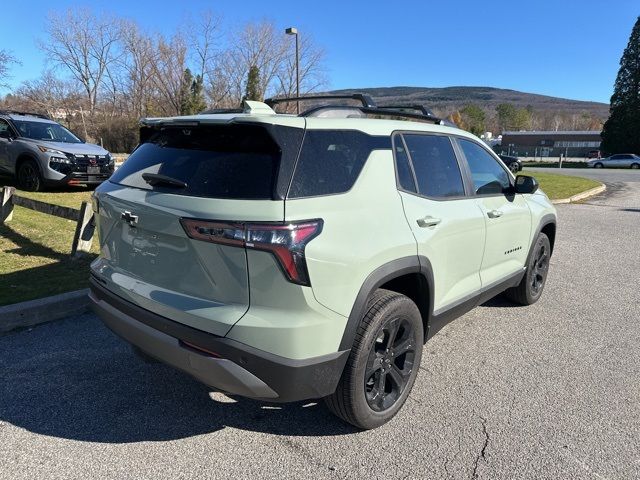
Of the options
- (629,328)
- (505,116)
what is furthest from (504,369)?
(505,116)

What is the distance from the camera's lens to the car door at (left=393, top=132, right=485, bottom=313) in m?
2.92

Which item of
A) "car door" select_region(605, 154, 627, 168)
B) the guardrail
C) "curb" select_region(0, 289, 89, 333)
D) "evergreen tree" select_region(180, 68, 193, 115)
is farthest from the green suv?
"car door" select_region(605, 154, 627, 168)

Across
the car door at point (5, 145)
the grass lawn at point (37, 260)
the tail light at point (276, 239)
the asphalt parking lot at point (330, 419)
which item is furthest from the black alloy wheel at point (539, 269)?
the car door at point (5, 145)

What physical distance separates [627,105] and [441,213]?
6239cm

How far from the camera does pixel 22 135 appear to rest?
34.4ft

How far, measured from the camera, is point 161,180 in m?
2.53

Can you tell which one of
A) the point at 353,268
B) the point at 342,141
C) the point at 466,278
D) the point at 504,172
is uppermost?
the point at 342,141

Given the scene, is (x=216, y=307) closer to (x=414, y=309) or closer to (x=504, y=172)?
(x=414, y=309)

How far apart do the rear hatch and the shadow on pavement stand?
0.76m

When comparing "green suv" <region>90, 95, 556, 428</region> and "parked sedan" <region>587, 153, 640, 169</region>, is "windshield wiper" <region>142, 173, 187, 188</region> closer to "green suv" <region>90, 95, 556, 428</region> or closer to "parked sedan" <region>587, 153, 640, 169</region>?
"green suv" <region>90, 95, 556, 428</region>

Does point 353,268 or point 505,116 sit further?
point 505,116

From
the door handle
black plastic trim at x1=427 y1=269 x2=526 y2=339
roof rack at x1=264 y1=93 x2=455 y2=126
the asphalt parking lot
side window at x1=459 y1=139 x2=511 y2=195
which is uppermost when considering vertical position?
roof rack at x1=264 y1=93 x2=455 y2=126

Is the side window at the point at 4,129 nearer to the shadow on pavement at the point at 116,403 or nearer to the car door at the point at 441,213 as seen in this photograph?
the shadow on pavement at the point at 116,403

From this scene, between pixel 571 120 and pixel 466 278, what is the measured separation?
17823 centimetres
